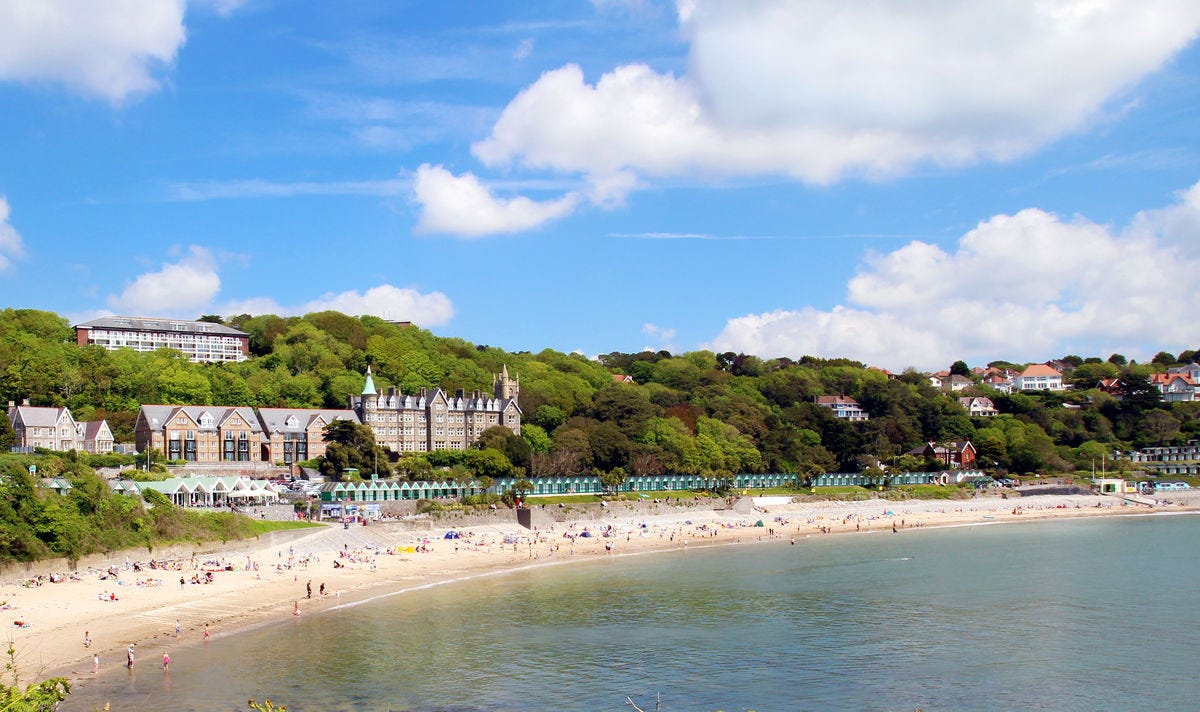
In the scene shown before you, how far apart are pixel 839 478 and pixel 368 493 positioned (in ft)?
177

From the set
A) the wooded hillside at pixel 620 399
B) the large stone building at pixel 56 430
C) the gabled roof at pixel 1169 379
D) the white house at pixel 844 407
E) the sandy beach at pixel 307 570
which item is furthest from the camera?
the gabled roof at pixel 1169 379

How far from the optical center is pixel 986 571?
51062mm

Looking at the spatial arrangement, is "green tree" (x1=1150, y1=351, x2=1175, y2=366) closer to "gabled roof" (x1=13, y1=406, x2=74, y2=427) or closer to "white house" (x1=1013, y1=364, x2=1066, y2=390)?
"white house" (x1=1013, y1=364, x2=1066, y2=390)

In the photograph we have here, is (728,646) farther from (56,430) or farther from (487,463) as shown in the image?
(56,430)

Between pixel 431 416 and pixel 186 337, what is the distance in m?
41.2

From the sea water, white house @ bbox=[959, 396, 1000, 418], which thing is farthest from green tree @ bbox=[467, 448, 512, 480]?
white house @ bbox=[959, 396, 1000, 418]

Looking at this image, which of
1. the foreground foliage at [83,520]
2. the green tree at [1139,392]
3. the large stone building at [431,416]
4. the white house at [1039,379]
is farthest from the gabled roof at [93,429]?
the white house at [1039,379]

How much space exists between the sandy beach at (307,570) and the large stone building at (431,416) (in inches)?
791

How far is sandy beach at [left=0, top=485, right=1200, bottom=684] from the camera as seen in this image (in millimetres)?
31656

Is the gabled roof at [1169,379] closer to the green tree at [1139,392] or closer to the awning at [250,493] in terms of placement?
the green tree at [1139,392]

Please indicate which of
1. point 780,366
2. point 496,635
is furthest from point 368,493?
point 780,366

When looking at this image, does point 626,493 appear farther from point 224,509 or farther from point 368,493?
point 224,509

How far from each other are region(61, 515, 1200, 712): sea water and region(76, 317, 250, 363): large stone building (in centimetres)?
7333

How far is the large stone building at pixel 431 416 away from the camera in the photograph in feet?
272
